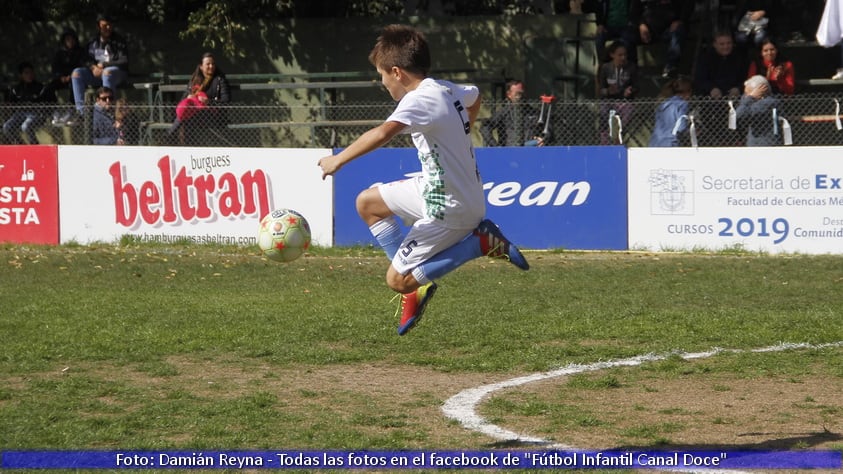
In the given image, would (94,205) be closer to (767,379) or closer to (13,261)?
(13,261)

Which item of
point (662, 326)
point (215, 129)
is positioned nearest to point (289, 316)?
point (662, 326)

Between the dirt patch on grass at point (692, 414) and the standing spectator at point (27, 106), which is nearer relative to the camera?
the dirt patch on grass at point (692, 414)

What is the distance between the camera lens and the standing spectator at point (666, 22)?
20.6m

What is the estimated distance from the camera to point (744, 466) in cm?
629

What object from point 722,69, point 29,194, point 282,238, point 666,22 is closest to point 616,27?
point 666,22

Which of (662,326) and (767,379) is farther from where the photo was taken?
(662,326)

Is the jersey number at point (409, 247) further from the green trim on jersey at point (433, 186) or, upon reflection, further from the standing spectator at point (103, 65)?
the standing spectator at point (103, 65)

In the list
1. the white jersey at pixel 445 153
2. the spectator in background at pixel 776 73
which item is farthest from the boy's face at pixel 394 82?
the spectator in background at pixel 776 73

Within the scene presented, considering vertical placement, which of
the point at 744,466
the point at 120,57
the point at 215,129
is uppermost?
the point at 120,57

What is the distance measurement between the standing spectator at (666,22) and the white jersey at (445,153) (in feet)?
45.2

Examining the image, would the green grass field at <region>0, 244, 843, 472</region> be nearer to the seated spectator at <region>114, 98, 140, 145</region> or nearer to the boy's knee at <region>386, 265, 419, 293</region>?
the boy's knee at <region>386, 265, 419, 293</region>

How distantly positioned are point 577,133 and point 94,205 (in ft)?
24.3

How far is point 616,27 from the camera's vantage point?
21.4 metres

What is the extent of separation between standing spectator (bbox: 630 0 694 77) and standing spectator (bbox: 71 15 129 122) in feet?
30.3
